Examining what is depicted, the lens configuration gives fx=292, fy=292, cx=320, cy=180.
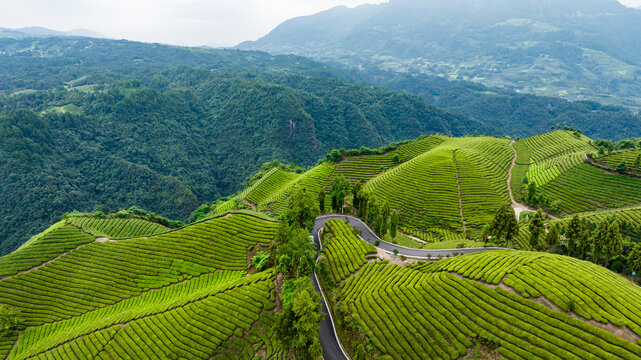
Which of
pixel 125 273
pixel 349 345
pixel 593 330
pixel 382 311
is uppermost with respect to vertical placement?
pixel 593 330

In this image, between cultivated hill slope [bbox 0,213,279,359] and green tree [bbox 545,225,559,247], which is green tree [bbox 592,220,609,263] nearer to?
green tree [bbox 545,225,559,247]

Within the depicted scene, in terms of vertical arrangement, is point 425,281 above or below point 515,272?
below

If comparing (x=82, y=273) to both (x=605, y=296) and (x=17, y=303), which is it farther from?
(x=605, y=296)

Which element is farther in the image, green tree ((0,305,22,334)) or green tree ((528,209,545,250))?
green tree ((528,209,545,250))

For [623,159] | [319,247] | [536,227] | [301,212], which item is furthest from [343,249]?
[623,159]

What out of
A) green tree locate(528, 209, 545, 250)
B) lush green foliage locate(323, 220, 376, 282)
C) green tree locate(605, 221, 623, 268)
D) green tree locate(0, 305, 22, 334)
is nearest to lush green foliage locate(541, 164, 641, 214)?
green tree locate(528, 209, 545, 250)

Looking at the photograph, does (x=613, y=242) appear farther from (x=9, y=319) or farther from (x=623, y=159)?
(x=9, y=319)

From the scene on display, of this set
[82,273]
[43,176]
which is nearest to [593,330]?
[82,273]

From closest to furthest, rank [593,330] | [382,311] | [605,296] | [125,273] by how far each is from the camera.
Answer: [593,330], [605,296], [382,311], [125,273]
